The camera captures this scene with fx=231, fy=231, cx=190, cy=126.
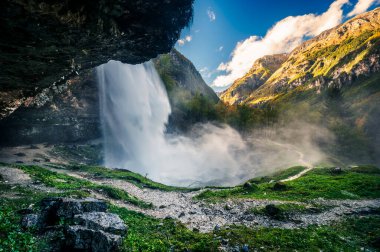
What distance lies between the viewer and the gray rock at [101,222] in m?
12.9

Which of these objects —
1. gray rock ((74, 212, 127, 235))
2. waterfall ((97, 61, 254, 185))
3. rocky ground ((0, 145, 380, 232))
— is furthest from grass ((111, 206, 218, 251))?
waterfall ((97, 61, 254, 185))

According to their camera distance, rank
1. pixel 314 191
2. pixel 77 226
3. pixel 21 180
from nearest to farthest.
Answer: pixel 77 226
pixel 21 180
pixel 314 191

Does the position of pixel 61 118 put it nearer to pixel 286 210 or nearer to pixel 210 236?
pixel 210 236

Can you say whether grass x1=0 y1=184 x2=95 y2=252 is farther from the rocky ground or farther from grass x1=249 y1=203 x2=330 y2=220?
grass x1=249 y1=203 x2=330 y2=220

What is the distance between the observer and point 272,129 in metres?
129

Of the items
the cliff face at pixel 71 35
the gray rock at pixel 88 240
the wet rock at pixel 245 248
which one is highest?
the cliff face at pixel 71 35

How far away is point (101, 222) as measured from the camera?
13.4m

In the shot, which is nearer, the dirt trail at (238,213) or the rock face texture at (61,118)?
the dirt trail at (238,213)

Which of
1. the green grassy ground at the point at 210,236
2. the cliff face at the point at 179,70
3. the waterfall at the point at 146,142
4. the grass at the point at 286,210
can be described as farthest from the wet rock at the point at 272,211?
the cliff face at the point at 179,70

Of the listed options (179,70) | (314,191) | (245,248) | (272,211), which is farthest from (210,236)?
(179,70)

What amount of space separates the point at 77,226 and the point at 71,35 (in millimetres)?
13490

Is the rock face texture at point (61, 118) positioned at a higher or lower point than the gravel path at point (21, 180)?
higher

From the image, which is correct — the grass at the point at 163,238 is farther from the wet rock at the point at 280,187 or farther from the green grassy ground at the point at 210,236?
the wet rock at the point at 280,187

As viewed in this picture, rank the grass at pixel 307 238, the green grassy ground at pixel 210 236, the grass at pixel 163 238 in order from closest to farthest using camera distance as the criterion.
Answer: the green grassy ground at pixel 210 236 < the grass at pixel 163 238 < the grass at pixel 307 238
